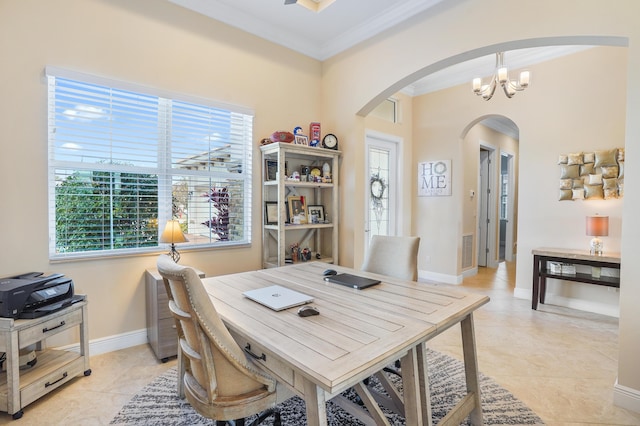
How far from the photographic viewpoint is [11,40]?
7.03ft

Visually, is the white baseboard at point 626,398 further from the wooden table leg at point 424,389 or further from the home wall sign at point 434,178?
the home wall sign at point 434,178

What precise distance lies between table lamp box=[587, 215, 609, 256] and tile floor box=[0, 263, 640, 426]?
2.51ft

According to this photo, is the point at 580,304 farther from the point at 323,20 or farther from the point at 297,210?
the point at 323,20

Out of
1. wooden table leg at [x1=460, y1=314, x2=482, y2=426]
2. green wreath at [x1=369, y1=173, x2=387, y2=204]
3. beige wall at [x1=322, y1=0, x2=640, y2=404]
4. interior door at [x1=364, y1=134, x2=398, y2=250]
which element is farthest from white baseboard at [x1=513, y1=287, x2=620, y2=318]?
wooden table leg at [x1=460, y1=314, x2=482, y2=426]

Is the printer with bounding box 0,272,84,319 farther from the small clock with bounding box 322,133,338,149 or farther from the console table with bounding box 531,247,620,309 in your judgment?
the console table with bounding box 531,247,620,309

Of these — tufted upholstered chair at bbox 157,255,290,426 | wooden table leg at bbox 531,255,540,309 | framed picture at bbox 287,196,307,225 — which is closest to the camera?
tufted upholstered chair at bbox 157,255,290,426

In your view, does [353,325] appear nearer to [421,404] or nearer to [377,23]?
[421,404]

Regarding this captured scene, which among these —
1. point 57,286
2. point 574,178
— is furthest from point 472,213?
point 57,286

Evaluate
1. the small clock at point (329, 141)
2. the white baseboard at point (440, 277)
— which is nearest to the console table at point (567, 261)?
the white baseboard at point (440, 277)

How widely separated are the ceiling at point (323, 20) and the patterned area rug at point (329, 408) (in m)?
2.97

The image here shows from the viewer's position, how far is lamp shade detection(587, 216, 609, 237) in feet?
10.7

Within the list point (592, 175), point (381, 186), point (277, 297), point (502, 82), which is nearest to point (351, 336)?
point (277, 297)

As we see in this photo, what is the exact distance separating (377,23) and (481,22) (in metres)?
1.06

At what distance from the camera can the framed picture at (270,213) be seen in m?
3.37
